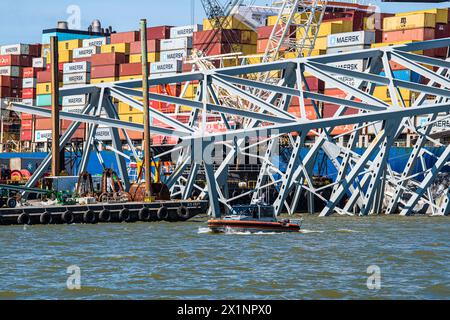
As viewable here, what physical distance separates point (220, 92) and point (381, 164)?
39.4 m

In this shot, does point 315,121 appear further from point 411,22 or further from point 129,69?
point 129,69

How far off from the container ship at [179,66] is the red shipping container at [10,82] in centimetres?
16

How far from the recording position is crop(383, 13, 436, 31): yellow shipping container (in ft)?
314

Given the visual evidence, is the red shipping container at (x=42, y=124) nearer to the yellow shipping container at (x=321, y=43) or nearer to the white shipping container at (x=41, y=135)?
the white shipping container at (x=41, y=135)

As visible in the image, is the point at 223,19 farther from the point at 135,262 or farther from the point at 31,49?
the point at 135,262

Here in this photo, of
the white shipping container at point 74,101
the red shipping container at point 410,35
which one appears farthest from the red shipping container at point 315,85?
the white shipping container at point 74,101

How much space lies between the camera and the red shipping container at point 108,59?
121m

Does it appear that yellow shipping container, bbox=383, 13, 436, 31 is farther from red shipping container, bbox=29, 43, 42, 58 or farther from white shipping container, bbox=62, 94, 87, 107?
red shipping container, bbox=29, 43, 42, 58

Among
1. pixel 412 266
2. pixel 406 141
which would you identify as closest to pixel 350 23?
pixel 406 141

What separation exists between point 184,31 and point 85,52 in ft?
53.9

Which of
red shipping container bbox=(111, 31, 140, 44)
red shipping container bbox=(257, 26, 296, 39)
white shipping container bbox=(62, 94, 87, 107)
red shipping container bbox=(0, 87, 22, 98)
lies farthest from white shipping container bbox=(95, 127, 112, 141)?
red shipping container bbox=(0, 87, 22, 98)

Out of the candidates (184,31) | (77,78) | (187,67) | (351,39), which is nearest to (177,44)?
(184,31)
